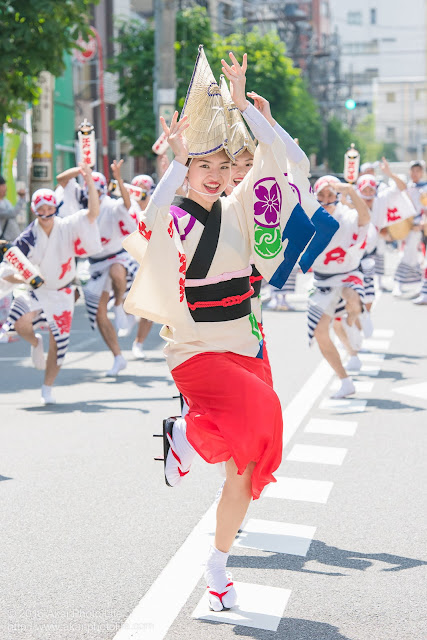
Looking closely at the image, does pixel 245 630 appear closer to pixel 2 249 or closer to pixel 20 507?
pixel 20 507

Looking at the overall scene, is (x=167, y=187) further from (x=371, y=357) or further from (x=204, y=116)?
(x=371, y=357)

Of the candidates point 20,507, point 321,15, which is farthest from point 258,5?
point 20,507

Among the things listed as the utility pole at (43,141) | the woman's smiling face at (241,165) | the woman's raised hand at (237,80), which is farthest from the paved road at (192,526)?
the utility pole at (43,141)

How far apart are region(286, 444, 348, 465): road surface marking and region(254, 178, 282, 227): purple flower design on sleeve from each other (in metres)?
2.52

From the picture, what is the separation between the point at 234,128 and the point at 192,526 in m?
1.86

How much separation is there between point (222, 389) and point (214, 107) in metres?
1.12

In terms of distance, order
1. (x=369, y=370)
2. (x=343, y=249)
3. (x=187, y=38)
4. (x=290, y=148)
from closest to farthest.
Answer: (x=290, y=148), (x=343, y=249), (x=369, y=370), (x=187, y=38)

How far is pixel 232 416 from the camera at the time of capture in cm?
401

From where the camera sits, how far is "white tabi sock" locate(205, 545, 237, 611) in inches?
156

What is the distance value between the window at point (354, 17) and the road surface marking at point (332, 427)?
12922 cm

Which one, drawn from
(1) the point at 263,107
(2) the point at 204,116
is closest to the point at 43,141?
(1) the point at 263,107

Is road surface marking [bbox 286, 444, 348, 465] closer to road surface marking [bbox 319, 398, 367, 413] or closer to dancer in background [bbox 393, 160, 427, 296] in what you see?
road surface marking [bbox 319, 398, 367, 413]

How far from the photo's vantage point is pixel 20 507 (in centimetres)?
539

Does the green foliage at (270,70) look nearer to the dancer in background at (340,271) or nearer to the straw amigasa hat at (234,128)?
the dancer in background at (340,271)
